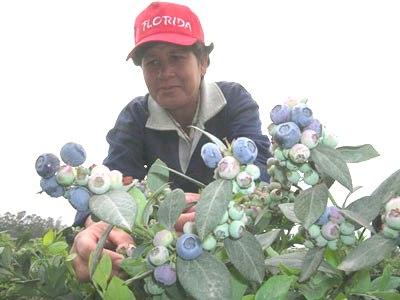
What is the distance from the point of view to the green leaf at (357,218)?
0.54m

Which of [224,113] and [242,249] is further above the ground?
[224,113]

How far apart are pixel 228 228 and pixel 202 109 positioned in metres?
1.26

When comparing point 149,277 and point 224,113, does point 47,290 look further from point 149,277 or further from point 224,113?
point 224,113

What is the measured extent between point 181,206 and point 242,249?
0.25 ft

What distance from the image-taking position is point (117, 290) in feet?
2.05

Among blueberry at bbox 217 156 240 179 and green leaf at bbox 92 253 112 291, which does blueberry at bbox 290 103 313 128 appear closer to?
blueberry at bbox 217 156 240 179

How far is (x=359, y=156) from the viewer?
603mm

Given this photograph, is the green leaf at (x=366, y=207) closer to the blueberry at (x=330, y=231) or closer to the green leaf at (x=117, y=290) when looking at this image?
the blueberry at (x=330, y=231)

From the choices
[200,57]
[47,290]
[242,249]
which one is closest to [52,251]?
[47,290]

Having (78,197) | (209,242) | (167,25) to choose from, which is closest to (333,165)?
(209,242)

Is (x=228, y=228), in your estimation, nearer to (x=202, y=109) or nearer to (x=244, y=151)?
(x=244, y=151)

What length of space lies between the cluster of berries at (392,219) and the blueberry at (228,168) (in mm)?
146

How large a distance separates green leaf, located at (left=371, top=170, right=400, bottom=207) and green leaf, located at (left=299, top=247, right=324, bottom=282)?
78 mm

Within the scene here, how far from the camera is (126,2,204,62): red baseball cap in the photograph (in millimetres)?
1599
